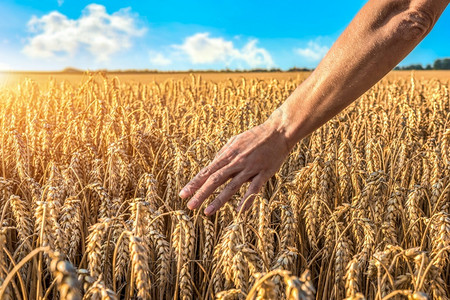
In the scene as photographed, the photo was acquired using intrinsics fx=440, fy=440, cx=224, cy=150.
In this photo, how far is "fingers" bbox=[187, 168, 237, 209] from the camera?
154 cm

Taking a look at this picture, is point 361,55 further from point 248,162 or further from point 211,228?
point 211,228

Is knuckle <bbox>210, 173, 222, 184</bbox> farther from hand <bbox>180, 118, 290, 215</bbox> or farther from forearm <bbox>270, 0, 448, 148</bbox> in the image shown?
forearm <bbox>270, 0, 448, 148</bbox>

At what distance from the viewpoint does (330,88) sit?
1497 millimetres

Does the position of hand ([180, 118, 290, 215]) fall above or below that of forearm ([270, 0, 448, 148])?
below

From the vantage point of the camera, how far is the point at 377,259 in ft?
3.64

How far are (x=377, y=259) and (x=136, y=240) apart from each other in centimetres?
60

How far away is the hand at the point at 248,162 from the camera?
61.9 inches

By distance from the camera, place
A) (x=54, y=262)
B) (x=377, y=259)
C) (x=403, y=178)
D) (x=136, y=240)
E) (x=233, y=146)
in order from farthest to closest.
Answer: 1. (x=403, y=178)
2. (x=233, y=146)
3. (x=377, y=259)
4. (x=136, y=240)
5. (x=54, y=262)

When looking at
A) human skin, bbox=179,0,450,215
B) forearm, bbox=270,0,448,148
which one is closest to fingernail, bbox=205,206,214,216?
human skin, bbox=179,0,450,215

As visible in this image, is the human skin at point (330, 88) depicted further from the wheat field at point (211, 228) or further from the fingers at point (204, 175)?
the wheat field at point (211, 228)

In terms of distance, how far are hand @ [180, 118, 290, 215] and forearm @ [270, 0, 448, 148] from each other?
76 mm

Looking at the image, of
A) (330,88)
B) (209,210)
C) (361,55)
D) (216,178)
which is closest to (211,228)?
(209,210)

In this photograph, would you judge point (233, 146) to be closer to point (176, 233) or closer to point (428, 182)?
point (176, 233)

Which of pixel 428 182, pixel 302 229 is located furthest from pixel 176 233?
pixel 428 182
